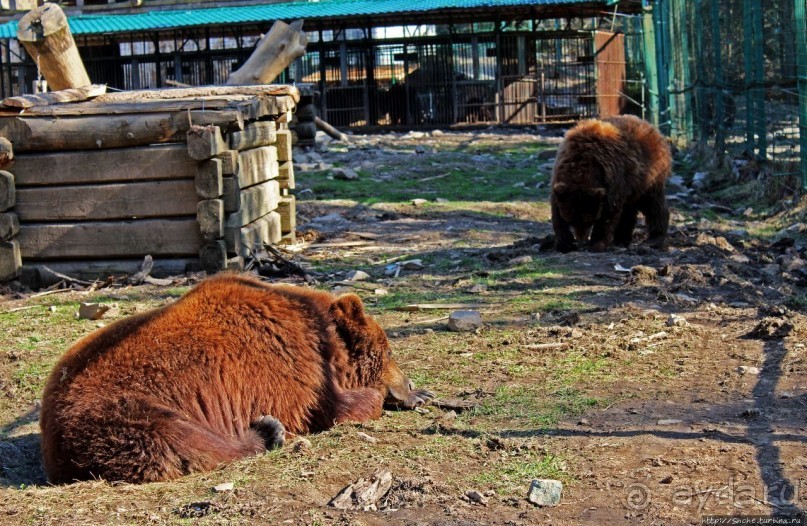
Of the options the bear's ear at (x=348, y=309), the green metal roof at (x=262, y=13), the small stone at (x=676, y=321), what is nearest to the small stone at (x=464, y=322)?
the small stone at (x=676, y=321)

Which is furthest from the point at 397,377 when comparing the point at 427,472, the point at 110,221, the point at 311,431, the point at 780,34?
the point at 780,34

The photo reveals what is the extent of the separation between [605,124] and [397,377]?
20.2 ft

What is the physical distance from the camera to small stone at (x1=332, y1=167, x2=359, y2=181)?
60.7ft

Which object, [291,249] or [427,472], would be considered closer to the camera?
[427,472]

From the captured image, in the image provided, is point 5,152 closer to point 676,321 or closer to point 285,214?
point 285,214

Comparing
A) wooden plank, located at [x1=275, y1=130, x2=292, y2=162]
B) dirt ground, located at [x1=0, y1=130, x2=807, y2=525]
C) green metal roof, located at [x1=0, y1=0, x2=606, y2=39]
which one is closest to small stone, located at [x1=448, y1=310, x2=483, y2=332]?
dirt ground, located at [x1=0, y1=130, x2=807, y2=525]

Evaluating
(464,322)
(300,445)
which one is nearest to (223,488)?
(300,445)

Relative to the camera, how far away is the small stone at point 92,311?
873cm

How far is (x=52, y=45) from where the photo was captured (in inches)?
455

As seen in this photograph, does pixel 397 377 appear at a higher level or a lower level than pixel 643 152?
lower

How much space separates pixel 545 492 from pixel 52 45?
30.9ft

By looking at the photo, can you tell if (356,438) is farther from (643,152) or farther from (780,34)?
(780,34)

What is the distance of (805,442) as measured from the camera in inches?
188

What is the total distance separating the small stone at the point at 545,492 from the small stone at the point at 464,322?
3.31 m
